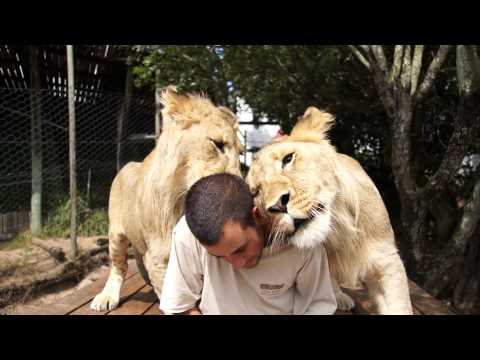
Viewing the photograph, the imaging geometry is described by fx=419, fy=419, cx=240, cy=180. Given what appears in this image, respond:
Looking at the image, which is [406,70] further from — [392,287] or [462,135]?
[392,287]

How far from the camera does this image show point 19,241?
18.5 ft

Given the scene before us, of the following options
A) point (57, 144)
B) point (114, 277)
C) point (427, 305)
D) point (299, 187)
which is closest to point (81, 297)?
point (114, 277)

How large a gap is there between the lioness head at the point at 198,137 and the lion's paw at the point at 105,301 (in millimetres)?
1428

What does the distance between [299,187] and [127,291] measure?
256cm

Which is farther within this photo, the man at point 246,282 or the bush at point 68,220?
the bush at point 68,220

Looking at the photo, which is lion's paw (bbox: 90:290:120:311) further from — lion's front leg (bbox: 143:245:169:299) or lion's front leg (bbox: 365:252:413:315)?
lion's front leg (bbox: 365:252:413:315)

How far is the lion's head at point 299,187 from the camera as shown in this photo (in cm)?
157

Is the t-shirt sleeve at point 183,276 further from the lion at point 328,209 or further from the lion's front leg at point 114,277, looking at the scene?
the lion's front leg at point 114,277

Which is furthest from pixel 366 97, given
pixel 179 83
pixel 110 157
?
pixel 110 157

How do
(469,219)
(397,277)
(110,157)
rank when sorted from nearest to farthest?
(397,277), (469,219), (110,157)

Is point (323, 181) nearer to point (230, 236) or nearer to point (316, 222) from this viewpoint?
point (316, 222)

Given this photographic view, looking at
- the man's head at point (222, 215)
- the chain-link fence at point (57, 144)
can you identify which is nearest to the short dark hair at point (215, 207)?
the man's head at point (222, 215)

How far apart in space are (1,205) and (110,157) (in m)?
1.81

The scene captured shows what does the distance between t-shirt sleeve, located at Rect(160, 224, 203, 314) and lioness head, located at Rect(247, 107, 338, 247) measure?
344 mm
